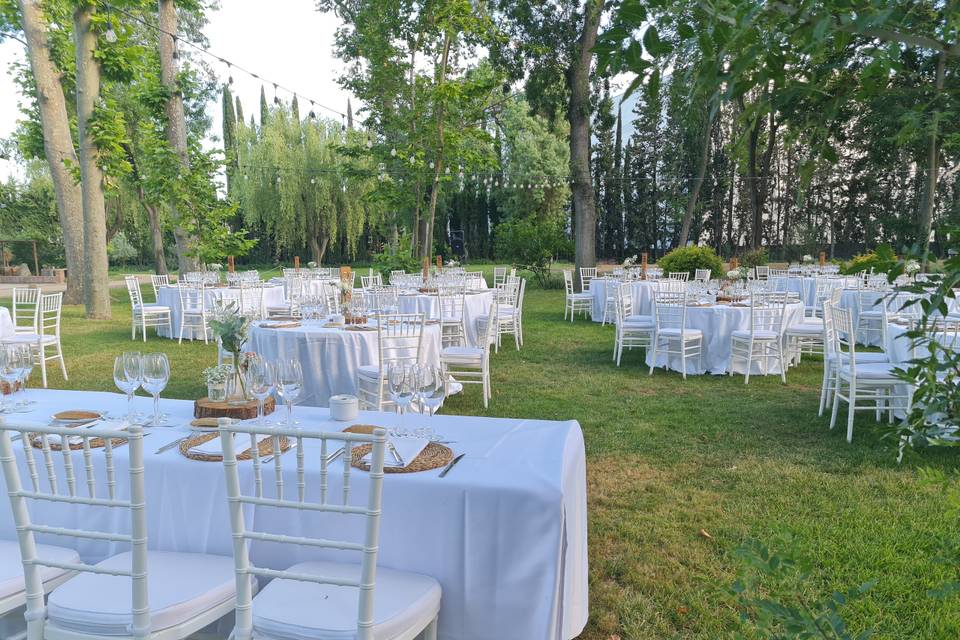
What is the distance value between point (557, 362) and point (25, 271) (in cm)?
2336

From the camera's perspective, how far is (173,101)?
12484mm

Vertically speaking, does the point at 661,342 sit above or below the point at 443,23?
below

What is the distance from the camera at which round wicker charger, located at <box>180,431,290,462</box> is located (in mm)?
2154

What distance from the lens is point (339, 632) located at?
5.40 feet

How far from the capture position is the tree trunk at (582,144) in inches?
637

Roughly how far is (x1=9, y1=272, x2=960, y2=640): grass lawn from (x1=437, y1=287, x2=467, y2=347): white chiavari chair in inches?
32.4

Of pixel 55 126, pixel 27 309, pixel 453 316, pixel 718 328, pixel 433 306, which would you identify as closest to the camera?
pixel 718 328

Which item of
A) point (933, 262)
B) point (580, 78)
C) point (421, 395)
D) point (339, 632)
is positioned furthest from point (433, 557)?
point (580, 78)

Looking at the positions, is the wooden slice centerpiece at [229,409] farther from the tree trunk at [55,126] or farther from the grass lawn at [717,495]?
the tree trunk at [55,126]

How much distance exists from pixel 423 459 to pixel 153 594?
0.85m

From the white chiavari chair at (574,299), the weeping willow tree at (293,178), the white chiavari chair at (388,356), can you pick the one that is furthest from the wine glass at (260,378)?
the weeping willow tree at (293,178)

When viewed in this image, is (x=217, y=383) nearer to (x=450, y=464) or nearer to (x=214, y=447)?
(x=214, y=447)

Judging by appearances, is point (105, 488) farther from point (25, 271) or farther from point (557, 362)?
point (25, 271)

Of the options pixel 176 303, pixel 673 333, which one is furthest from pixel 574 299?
pixel 176 303
